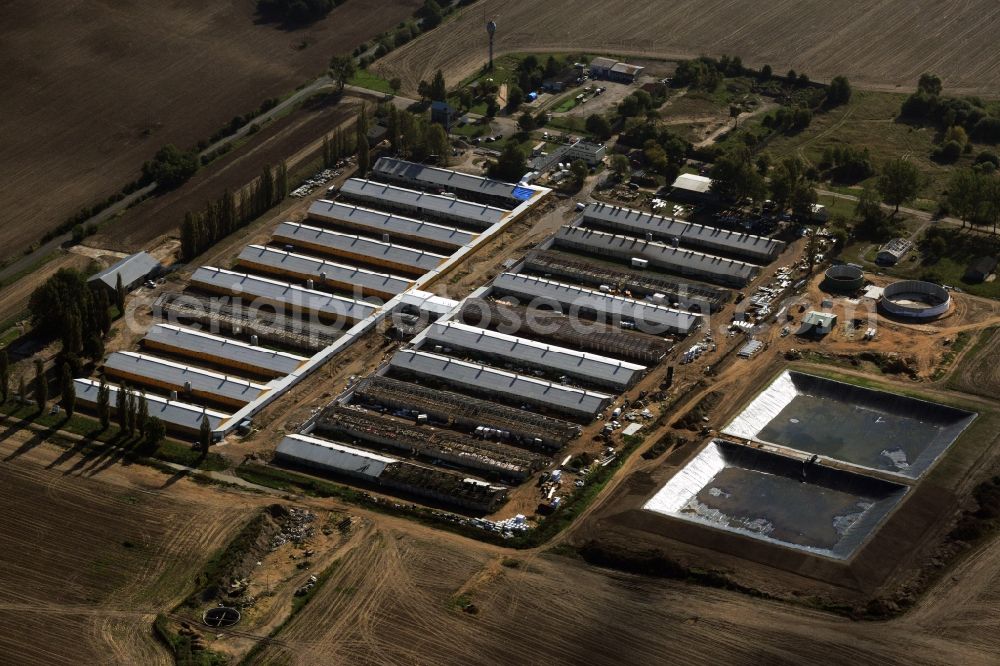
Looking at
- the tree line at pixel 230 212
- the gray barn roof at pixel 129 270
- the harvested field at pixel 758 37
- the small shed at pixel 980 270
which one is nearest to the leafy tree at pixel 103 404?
the gray barn roof at pixel 129 270

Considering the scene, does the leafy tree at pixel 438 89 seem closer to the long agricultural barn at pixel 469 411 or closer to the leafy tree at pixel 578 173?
the leafy tree at pixel 578 173

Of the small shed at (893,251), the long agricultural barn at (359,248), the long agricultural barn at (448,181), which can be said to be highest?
the small shed at (893,251)

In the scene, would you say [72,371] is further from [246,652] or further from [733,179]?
[733,179]

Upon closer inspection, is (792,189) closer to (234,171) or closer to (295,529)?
(234,171)

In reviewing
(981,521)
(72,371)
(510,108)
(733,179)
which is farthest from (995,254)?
(72,371)

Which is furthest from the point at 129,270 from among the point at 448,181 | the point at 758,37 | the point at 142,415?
the point at 758,37

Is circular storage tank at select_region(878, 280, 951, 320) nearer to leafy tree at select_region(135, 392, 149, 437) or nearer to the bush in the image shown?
the bush
